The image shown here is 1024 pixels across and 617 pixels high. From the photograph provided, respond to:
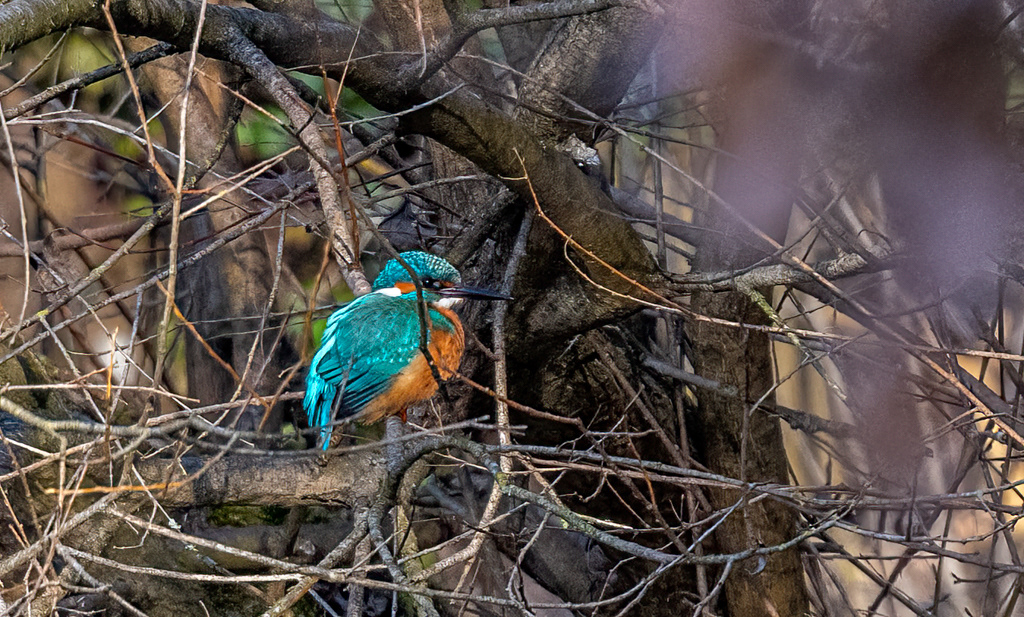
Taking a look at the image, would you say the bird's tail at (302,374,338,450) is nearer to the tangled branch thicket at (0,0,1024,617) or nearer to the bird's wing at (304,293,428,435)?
the bird's wing at (304,293,428,435)

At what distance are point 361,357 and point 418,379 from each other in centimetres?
20

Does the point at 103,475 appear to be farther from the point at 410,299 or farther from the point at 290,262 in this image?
the point at 290,262

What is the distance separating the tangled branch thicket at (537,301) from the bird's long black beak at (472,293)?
8.8 inches

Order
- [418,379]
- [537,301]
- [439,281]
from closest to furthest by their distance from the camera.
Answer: [418,379]
[439,281]
[537,301]

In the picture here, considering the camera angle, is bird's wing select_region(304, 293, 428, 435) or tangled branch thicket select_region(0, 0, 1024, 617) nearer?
tangled branch thicket select_region(0, 0, 1024, 617)

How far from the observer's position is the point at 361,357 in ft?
8.55

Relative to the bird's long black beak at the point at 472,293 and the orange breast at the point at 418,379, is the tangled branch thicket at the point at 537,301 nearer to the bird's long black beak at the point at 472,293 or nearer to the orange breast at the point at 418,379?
the orange breast at the point at 418,379

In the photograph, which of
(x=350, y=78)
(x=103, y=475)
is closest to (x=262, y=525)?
(x=103, y=475)

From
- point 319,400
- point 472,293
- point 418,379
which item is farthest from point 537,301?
point 319,400

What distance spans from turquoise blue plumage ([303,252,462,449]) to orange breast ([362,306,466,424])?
0.05ft

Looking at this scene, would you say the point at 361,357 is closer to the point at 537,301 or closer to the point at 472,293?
the point at 472,293

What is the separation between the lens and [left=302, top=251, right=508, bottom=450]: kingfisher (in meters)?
2.57

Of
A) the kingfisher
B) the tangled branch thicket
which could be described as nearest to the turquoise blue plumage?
the kingfisher

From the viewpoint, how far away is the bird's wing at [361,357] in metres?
2.58
